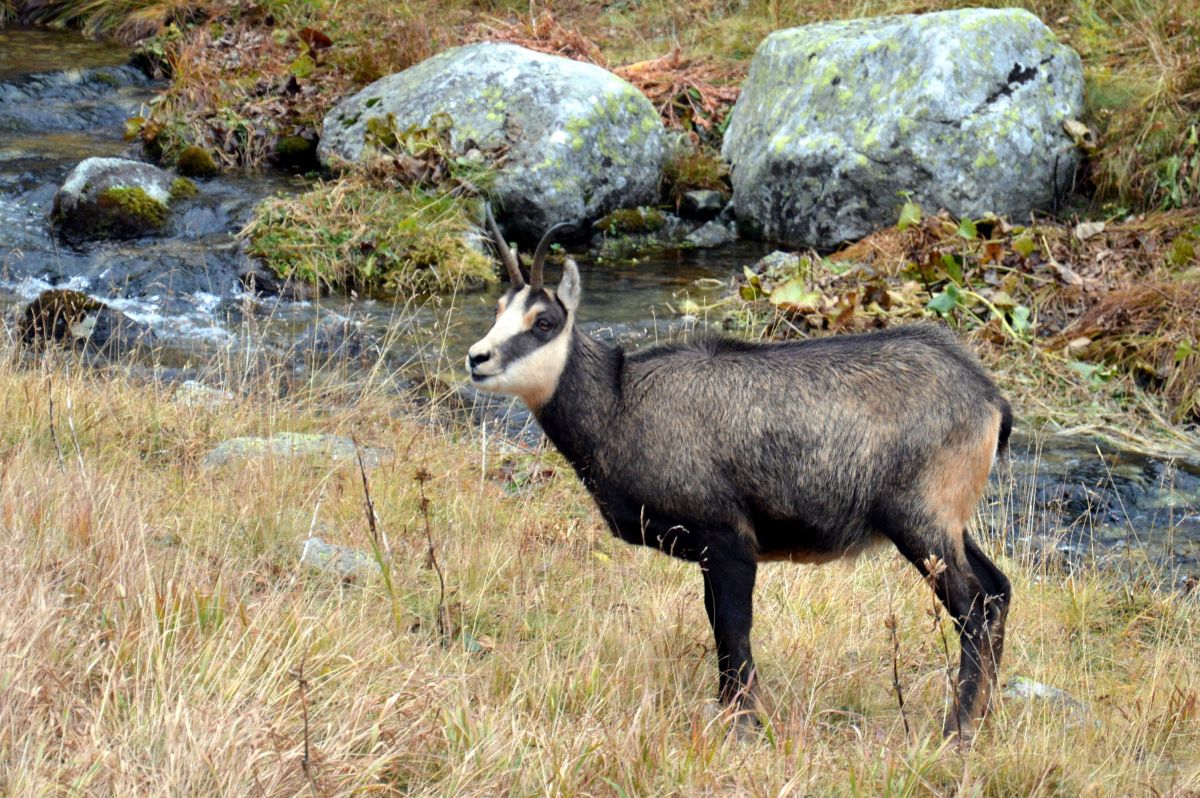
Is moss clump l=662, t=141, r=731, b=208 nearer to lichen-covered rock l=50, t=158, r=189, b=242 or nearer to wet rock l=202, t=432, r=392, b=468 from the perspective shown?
lichen-covered rock l=50, t=158, r=189, b=242

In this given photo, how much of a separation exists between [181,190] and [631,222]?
13.7 feet

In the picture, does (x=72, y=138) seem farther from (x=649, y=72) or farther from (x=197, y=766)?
(x=197, y=766)

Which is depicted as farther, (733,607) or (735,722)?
(733,607)

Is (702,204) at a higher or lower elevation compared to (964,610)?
lower

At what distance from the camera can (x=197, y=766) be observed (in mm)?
3148

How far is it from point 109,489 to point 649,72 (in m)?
11.0

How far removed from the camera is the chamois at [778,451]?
461 cm

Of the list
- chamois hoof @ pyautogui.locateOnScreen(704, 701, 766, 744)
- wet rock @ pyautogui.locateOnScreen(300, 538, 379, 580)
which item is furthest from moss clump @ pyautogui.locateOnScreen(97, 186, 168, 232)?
chamois hoof @ pyautogui.locateOnScreen(704, 701, 766, 744)

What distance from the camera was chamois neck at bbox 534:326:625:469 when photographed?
486 cm

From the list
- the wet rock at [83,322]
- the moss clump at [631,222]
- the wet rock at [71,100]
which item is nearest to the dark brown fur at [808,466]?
the wet rock at [83,322]

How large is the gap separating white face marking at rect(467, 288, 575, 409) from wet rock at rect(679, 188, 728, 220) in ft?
26.2

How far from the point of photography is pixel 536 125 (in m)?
12.2

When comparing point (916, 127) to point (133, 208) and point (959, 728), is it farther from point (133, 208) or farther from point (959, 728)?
point (959, 728)

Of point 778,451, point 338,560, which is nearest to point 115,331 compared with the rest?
point 338,560
